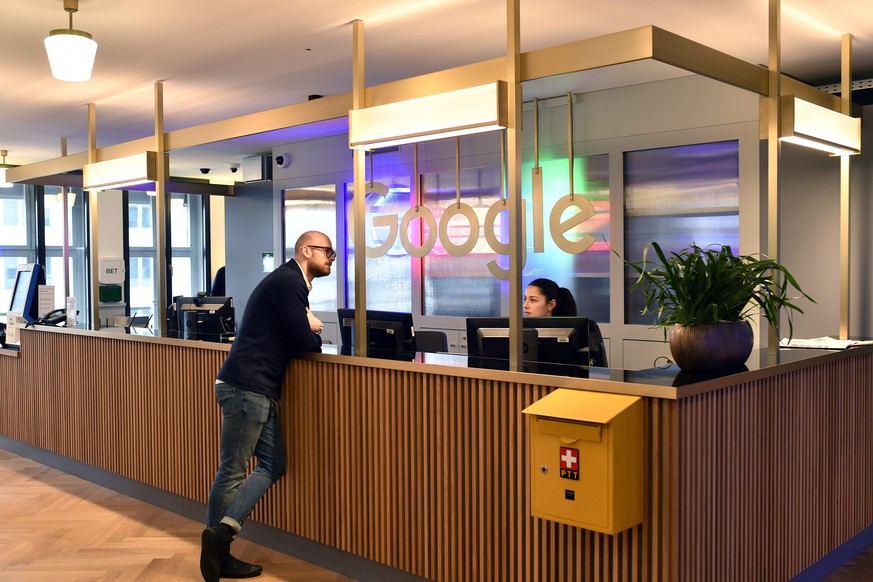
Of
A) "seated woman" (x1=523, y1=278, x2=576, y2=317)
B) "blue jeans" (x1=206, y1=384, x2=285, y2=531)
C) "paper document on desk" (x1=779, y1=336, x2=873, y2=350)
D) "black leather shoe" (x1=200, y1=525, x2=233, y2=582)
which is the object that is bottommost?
"black leather shoe" (x1=200, y1=525, x2=233, y2=582)

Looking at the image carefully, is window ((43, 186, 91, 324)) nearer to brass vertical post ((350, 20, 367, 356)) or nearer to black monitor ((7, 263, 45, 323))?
black monitor ((7, 263, 45, 323))

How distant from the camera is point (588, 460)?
278cm

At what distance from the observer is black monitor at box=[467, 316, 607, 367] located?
400 cm

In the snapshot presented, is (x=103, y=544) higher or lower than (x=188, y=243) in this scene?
lower


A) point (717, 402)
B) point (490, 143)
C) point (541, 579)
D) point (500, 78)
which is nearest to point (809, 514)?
point (717, 402)

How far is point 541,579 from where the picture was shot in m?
3.18

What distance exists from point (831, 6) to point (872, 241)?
2069 mm

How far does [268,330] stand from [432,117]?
4.11 feet

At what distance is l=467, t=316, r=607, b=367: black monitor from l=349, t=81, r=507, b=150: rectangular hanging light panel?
0.93 m

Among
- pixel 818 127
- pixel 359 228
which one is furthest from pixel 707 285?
pixel 359 228

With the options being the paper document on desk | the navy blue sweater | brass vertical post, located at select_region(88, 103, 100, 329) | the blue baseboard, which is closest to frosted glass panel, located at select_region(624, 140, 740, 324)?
the paper document on desk

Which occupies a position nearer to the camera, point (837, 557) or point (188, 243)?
point (837, 557)

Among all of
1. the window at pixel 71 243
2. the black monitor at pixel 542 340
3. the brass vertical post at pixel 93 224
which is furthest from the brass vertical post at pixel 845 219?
the window at pixel 71 243

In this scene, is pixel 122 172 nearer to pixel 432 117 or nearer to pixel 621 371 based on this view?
pixel 432 117
